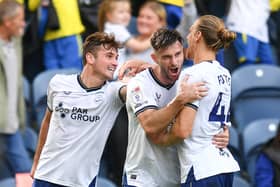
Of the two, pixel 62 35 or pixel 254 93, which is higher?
pixel 62 35

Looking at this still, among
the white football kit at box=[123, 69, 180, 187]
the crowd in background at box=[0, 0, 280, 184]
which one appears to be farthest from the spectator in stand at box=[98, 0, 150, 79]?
the white football kit at box=[123, 69, 180, 187]

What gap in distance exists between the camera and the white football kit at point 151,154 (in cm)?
565

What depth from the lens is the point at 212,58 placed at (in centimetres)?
559

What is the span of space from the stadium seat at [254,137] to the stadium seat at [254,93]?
0.43 m

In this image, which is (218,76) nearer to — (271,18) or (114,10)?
(114,10)

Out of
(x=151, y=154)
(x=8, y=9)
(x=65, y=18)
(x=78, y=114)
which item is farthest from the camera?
(x=65, y=18)

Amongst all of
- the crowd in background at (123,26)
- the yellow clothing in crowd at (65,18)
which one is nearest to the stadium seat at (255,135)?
the crowd in background at (123,26)

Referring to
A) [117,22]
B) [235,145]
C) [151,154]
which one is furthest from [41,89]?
[151,154]

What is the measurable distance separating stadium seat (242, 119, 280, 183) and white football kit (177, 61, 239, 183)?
6.61ft

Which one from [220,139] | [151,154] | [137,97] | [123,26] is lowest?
[151,154]

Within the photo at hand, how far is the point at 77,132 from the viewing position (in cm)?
593

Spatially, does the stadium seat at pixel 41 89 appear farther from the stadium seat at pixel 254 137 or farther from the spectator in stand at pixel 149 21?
the stadium seat at pixel 254 137

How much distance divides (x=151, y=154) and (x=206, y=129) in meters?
0.38

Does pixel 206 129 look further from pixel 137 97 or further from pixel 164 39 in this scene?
pixel 164 39
